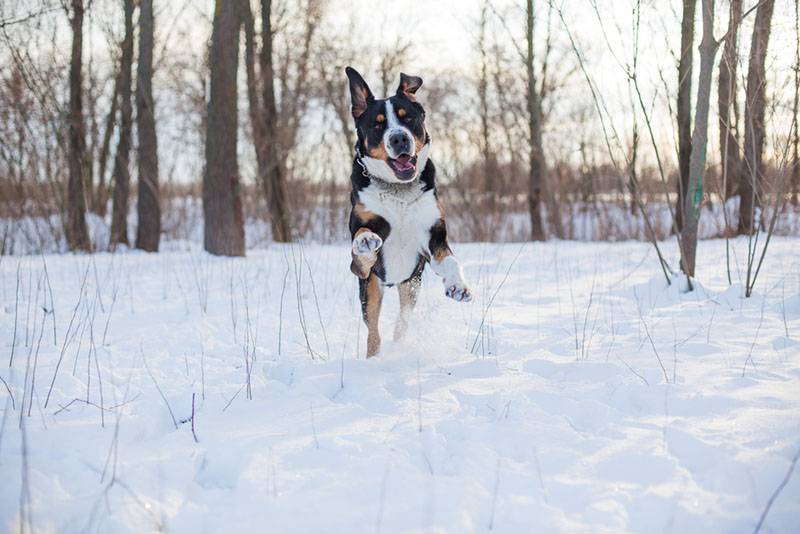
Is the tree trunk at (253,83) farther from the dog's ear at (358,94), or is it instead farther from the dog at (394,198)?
the dog at (394,198)

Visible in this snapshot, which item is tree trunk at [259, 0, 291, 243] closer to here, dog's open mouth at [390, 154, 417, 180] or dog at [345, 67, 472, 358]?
dog at [345, 67, 472, 358]

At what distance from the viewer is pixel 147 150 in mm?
10828

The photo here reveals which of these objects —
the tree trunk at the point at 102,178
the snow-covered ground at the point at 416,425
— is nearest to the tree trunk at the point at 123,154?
the tree trunk at the point at 102,178

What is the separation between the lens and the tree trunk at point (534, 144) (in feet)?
46.2

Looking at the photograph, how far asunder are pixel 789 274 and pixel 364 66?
14.5 meters

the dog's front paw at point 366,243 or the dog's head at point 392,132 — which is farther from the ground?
the dog's head at point 392,132

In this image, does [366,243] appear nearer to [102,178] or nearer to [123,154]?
[123,154]

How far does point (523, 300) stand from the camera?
16.9ft

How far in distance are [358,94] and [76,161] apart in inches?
371

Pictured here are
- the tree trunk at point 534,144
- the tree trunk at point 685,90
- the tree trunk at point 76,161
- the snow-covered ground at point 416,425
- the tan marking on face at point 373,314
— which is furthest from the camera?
the tree trunk at point 534,144

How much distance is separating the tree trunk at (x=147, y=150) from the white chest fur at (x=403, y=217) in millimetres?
8555

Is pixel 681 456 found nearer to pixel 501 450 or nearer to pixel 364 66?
pixel 501 450

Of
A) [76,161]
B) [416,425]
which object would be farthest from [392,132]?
[76,161]

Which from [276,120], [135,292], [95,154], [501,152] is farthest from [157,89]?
[135,292]
